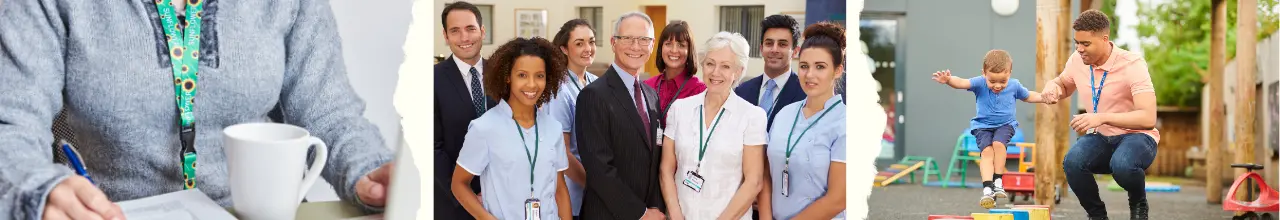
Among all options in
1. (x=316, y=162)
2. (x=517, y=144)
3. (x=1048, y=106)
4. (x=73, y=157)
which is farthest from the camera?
(x=1048, y=106)

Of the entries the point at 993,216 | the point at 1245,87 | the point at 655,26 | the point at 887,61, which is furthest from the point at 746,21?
the point at 1245,87

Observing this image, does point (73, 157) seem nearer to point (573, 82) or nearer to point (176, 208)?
point (176, 208)

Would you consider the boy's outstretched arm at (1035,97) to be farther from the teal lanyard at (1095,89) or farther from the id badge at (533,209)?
the id badge at (533,209)

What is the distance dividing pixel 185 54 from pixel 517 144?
50.5 inches

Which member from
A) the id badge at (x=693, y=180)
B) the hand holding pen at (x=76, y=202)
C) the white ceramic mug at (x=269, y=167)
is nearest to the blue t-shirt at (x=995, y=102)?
the id badge at (x=693, y=180)

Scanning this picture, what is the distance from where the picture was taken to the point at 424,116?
4.20 meters

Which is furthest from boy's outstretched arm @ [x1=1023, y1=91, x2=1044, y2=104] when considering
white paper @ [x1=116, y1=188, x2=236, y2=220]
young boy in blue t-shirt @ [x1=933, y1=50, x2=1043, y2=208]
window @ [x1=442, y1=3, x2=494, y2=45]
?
white paper @ [x1=116, y1=188, x2=236, y2=220]

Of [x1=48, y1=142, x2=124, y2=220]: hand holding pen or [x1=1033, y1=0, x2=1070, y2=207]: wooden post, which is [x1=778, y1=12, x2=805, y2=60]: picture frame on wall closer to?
[x1=1033, y1=0, x2=1070, y2=207]: wooden post

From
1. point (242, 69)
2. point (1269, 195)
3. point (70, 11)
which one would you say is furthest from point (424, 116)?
point (1269, 195)

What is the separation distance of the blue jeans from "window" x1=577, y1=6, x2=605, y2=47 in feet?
6.02

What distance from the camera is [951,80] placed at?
4402 millimetres

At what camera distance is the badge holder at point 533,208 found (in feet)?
13.8

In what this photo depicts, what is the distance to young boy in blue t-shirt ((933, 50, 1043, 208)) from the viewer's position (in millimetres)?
4352

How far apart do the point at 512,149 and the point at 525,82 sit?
0.26m
